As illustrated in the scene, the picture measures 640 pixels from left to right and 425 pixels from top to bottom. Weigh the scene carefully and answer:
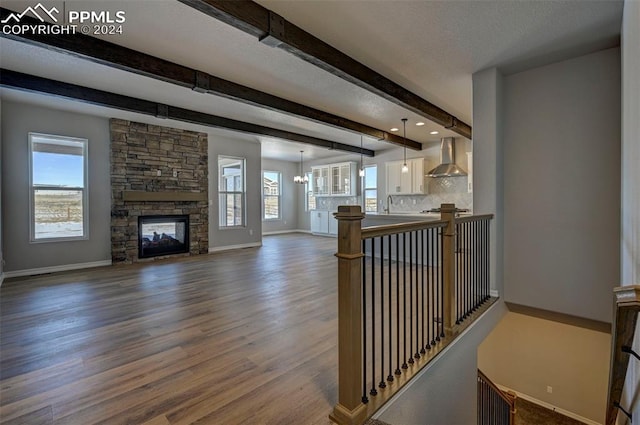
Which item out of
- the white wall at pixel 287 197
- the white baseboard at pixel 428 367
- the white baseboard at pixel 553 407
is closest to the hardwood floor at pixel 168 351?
the white baseboard at pixel 428 367

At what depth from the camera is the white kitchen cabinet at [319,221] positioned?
10.5 m

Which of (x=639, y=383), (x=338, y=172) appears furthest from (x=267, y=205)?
(x=639, y=383)

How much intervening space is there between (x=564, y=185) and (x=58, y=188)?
25.1 feet

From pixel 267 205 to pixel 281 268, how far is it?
5.87 meters

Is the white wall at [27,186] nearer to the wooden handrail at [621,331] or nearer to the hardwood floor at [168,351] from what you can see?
the hardwood floor at [168,351]

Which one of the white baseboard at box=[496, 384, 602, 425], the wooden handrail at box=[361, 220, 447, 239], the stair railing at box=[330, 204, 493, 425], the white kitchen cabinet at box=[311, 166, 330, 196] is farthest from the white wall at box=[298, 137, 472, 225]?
the wooden handrail at box=[361, 220, 447, 239]

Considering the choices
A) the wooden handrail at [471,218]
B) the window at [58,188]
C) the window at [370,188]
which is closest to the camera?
the wooden handrail at [471,218]

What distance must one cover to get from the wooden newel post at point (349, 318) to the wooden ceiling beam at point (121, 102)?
4456 mm

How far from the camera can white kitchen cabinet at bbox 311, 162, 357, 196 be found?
991cm

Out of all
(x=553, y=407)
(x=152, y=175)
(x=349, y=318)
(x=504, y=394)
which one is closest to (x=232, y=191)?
(x=152, y=175)

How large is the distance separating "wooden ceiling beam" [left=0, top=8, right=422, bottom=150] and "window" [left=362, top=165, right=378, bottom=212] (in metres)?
4.84

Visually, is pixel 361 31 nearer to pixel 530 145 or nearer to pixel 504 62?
pixel 504 62

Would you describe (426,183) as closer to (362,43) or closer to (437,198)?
(437,198)

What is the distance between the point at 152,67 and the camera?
3.30 metres
